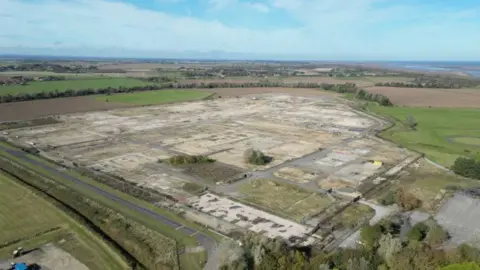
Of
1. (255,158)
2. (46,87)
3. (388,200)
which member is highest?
(46,87)

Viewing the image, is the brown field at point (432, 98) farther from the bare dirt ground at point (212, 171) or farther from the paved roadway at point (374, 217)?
the bare dirt ground at point (212, 171)

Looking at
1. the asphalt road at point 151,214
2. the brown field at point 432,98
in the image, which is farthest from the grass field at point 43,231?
the brown field at point 432,98

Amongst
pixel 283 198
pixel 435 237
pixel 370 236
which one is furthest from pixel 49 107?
pixel 435 237

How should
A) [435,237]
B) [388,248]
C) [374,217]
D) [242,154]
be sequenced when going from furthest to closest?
[242,154], [374,217], [435,237], [388,248]

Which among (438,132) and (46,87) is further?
(46,87)

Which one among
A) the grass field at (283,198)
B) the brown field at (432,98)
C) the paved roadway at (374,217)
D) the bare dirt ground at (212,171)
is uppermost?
the brown field at (432,98)

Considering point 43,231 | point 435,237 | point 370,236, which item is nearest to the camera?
point 370,236

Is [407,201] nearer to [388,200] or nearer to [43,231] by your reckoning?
[388,200]
